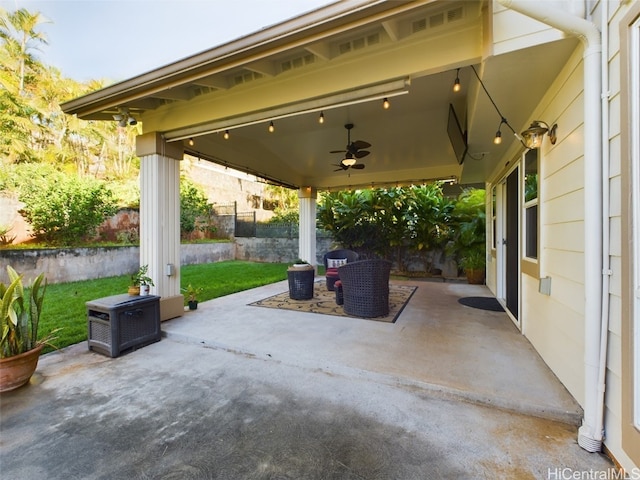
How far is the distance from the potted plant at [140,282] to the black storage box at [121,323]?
0.10m

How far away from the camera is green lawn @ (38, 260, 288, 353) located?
3.80 m

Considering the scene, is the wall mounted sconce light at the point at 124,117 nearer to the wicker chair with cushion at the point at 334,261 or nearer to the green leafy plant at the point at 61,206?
the wicker chair with cushion at the point at 334,261

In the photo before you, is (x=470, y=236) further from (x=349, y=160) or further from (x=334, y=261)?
(x=349, y=160)

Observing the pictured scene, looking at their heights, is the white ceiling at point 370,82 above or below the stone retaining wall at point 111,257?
above

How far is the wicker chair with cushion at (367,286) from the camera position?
4.14 meters

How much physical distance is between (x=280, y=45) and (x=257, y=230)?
1033 centimetres

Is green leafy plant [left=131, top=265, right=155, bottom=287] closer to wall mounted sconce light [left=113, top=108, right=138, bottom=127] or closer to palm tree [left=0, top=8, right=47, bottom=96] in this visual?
wall mounted sconce light [left=113, top=108, right=138, bottom=127]

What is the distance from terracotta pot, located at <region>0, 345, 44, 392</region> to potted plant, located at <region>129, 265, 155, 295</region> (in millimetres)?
1058

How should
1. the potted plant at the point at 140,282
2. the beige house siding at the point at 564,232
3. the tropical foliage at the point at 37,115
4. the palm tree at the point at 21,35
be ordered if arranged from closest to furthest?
the beige house siding at the point at 564,232
the potted plant at the point at 140,282
the tropical foliage at the point at 37,115
the palm tree at the point at 21,35

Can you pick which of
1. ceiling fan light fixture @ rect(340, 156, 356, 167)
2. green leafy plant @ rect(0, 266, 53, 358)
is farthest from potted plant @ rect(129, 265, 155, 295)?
ceiling fan light fixture @ rect(340, 156, 356, 167)

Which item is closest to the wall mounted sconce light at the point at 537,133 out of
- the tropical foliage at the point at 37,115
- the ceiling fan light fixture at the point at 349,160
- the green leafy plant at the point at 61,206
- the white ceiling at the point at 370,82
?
the white ceiling at the point at 370,82

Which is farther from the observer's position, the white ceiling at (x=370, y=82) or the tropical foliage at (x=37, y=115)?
the tropical foliage at (x=37, y=115)

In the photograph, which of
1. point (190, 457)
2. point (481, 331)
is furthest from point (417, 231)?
point (190, 457)

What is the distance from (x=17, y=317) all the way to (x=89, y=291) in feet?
13.9
